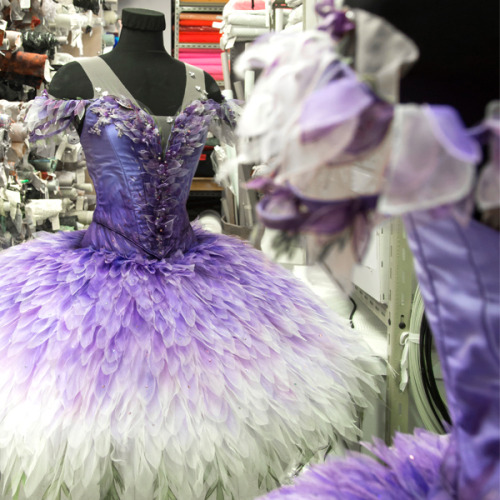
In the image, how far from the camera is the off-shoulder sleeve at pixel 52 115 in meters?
1.22

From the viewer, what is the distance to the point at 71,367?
0.94 meters

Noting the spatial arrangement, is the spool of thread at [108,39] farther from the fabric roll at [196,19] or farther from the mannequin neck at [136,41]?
the mannequin neck at [136,41]

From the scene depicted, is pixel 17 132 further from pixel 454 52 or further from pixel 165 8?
pixel 165 8

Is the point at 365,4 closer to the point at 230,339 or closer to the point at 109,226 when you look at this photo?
the point at 230,339

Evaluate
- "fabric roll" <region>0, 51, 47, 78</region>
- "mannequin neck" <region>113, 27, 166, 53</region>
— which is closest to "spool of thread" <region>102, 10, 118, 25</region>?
"fabric roll" <region>0, 51, 47, 78</region>

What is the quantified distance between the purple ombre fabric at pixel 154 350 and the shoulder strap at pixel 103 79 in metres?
0.05

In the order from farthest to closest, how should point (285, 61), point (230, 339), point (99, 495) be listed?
point (230, 339) < point (99, 495) < point (285, 61)

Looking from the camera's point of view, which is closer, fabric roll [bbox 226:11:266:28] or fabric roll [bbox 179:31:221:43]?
fabric roll [bbox 226:11:266:28]

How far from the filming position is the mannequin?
1.26 m

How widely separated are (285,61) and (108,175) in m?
0.84

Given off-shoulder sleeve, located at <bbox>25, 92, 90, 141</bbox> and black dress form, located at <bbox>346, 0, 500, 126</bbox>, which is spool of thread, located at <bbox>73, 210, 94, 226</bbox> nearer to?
off-shoulder sleeve, located at <bbox>25, 92, 90, 141</bbox>

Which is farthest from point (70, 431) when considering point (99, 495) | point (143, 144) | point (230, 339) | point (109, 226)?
point (143, 144)

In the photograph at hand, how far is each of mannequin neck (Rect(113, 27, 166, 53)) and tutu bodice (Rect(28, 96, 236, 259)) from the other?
18cm

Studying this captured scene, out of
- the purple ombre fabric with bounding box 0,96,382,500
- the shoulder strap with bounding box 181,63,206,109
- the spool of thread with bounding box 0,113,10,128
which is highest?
the shoulder strap with bounding box 181,63,206,109
